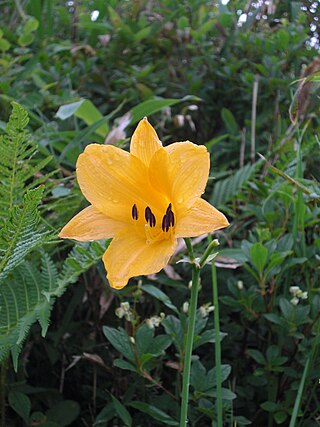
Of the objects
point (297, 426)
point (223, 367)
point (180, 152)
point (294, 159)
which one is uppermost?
point (180, 152)

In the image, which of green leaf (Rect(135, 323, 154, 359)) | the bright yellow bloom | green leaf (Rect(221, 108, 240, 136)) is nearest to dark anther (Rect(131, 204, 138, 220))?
the bright yellow bloom

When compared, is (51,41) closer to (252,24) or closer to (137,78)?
(137,78)

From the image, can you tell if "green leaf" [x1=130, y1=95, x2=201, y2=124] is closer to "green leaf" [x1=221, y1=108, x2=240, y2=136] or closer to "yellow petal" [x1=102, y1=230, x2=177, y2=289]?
"green leaf" [x1=221, y1=108, x2=240, y2=136]

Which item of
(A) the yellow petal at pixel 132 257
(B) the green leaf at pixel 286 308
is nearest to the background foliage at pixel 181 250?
(B) the green leaf at pixel 286 308

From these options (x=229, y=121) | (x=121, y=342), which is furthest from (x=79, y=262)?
(x=229, y=121)

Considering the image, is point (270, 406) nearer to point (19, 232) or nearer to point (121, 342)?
point (121, 342)

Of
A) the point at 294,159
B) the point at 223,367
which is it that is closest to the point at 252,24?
the point at 294,159

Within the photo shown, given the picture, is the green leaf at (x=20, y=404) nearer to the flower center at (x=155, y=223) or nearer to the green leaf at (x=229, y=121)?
the flower center at (x=155, y=223)
